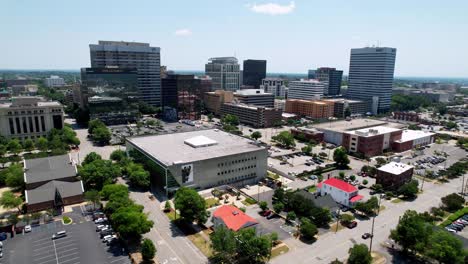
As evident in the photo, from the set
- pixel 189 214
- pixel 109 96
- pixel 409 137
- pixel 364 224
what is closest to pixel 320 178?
pixel 364 224

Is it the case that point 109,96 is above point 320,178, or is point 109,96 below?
above

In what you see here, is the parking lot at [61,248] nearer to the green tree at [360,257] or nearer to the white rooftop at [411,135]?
the green tree at [360,257]

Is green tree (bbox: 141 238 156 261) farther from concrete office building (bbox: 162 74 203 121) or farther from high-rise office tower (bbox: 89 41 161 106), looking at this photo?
high-rise office tower (bbox: 89 41 161 106)

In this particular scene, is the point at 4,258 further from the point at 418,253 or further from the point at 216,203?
the point at 418,253

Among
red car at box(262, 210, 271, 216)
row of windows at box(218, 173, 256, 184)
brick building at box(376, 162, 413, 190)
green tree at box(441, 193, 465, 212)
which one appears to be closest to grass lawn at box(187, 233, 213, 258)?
red car at box(262, 210, 271, 216)

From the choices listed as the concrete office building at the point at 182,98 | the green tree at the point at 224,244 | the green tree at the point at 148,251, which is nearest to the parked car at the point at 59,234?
the green tree at the point at 148,251
